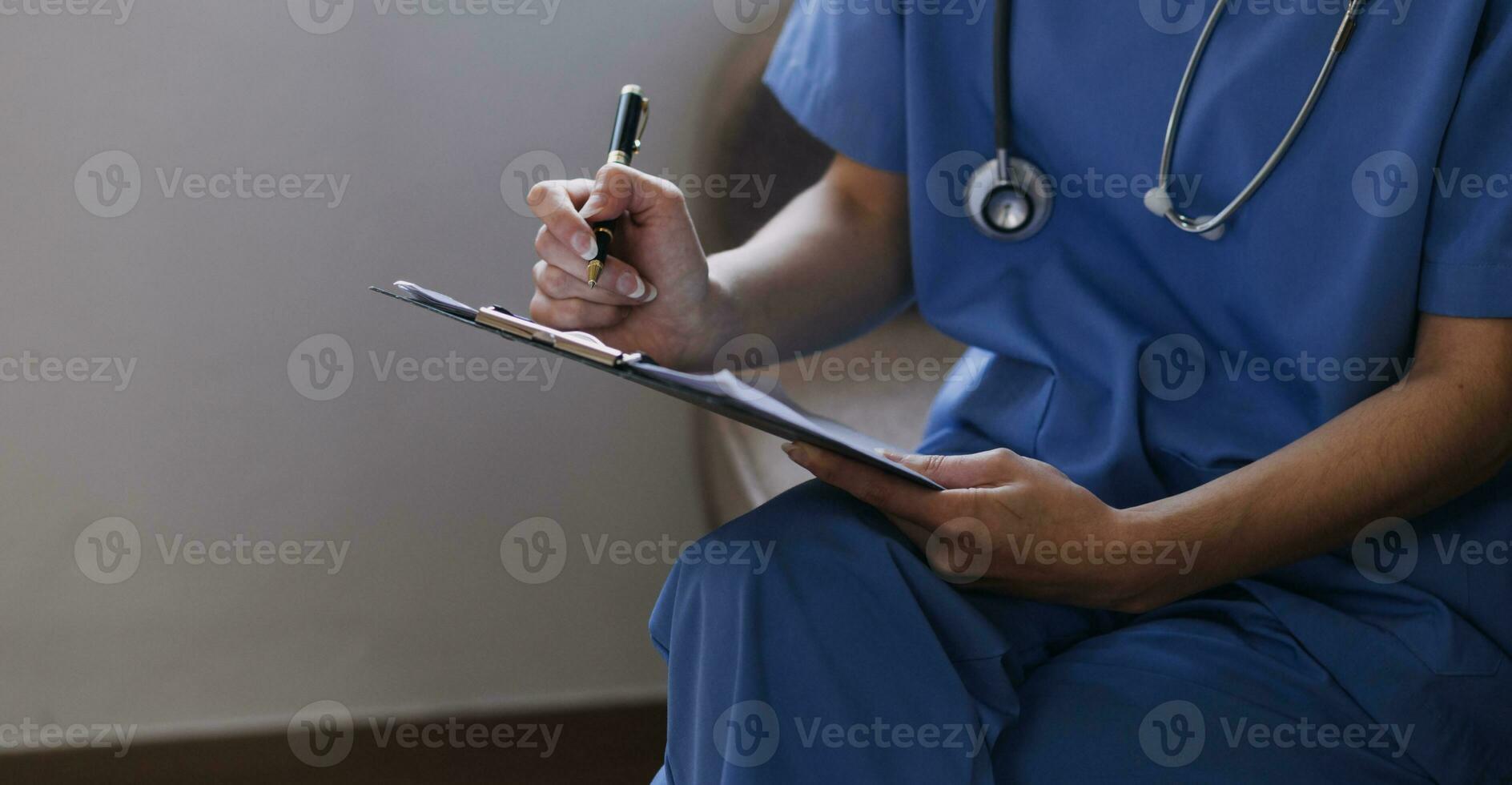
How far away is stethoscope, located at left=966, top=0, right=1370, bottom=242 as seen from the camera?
30.0 inches

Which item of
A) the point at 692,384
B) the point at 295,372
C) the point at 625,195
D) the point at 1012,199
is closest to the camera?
the point at 692,384

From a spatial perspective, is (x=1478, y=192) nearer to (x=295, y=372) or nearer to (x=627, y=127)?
(x=627, y=127)

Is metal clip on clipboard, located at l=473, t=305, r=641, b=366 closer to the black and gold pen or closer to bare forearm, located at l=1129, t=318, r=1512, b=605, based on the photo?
the black and gold pen

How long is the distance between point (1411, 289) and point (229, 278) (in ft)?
3.26

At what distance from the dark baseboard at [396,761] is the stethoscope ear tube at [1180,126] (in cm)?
74

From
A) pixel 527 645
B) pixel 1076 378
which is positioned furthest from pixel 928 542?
pixel 527 645

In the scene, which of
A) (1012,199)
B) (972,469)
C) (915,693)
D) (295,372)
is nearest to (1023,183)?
(1012,199)

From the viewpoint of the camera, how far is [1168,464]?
0.81 meters

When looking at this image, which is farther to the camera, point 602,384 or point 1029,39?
point 602,384

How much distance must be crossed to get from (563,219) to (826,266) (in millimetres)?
259

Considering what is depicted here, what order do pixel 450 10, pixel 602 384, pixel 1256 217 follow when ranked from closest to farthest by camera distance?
pixel 1256 217
pixel 450 10
pixel 602 384

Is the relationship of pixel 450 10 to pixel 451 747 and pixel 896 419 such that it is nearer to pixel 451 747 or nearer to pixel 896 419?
pixel 896 419

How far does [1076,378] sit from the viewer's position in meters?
0.86

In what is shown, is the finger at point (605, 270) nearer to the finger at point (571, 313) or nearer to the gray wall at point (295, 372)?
the finger at point (571, 313)
